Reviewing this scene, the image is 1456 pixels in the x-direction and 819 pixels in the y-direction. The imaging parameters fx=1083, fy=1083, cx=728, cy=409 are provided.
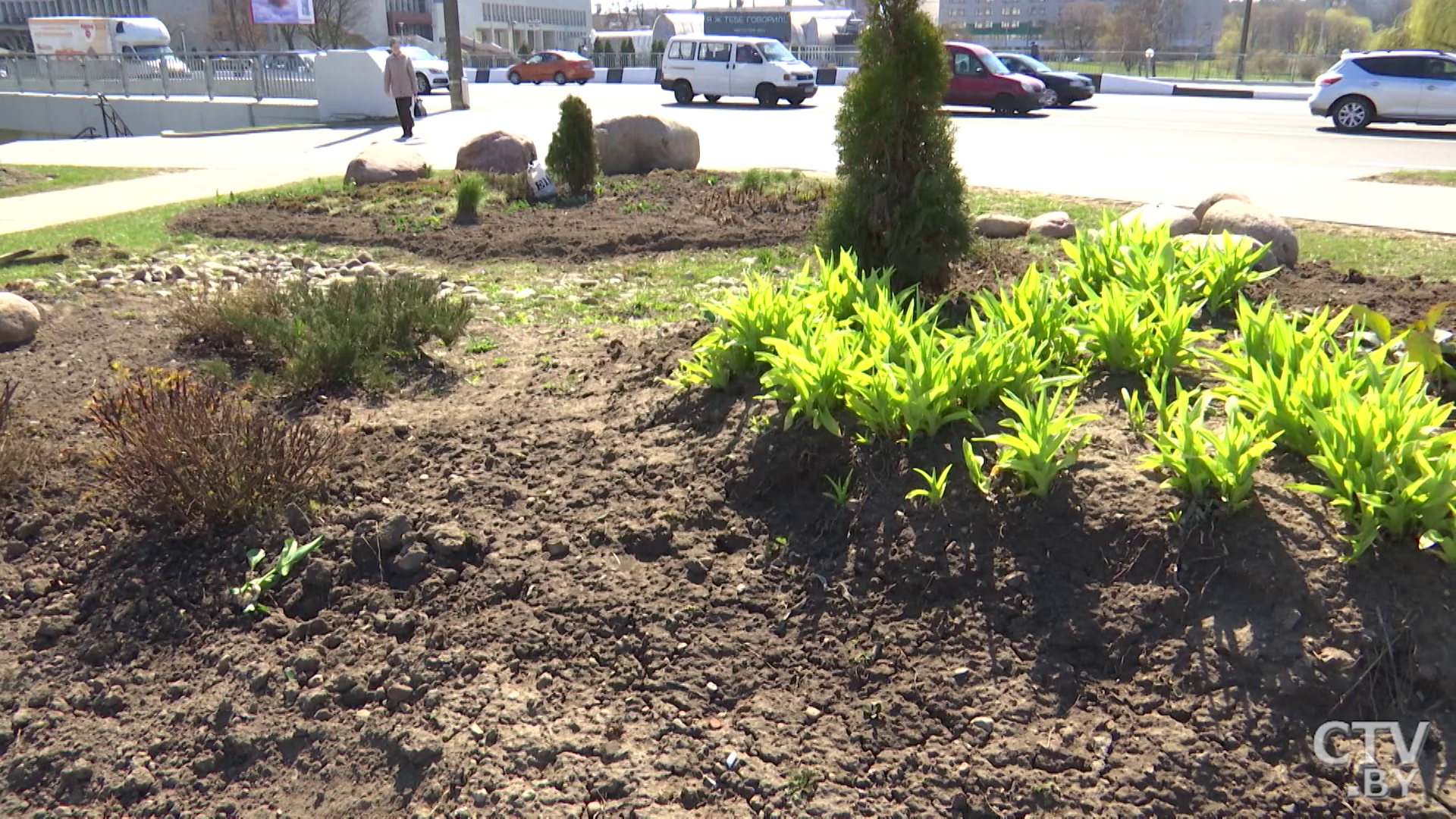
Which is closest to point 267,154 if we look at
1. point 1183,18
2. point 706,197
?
point 706,197

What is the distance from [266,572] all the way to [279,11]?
39.5m

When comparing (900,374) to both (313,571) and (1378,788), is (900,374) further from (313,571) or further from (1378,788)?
(313,571)

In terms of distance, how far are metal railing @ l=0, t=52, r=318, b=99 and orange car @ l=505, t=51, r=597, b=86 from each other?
1155cm

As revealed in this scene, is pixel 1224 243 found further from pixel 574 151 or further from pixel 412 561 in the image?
pixel 574 151

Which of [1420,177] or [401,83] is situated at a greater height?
[401,83]

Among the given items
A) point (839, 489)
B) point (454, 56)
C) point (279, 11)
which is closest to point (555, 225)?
point (839, 489)

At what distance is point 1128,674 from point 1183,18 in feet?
274

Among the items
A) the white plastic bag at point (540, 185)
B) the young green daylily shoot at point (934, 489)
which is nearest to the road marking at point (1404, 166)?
the white plastic bag at point (540, 185)

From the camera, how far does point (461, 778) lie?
2.83 m

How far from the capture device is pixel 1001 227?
8.59 metres

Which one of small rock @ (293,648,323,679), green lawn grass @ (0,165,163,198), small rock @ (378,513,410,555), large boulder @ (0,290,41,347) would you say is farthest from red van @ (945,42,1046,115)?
small rock @ (293,648,323,679)

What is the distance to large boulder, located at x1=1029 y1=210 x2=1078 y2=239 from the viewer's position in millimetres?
8438

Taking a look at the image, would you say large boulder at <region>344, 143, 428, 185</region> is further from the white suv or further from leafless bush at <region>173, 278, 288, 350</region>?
the white suv

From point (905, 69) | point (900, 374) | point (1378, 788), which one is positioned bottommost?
point (1378, 788)
